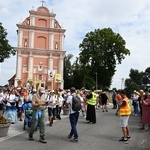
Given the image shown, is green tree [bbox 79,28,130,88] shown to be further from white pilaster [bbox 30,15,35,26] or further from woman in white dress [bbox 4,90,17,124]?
woman in white dress [bbox 4,90,17,124]

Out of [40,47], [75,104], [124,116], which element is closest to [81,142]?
[75,104]

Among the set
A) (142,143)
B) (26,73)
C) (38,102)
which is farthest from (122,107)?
(26,73)

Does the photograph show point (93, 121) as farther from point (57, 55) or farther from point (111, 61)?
point (57, 55)

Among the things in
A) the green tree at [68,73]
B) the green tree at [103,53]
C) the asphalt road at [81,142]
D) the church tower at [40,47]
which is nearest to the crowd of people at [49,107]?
the asphalt road at [81,142]

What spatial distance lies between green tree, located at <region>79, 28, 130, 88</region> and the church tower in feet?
33.6

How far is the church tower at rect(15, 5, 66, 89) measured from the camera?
5675 centimetres

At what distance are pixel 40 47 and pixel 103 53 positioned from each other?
17206 mm

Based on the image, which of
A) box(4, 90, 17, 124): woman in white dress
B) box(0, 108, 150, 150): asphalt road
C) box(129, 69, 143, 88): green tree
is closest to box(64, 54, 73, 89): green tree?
box(129, 69, 143, 88): green tree

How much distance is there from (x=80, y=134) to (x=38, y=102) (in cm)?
248

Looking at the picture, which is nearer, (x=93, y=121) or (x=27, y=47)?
(x=93, y=121)

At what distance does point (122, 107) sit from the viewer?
9000mm

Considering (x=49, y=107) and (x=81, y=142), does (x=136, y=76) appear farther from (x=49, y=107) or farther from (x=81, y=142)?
(x=81, y=142)

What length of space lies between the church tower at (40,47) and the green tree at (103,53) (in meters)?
10.2

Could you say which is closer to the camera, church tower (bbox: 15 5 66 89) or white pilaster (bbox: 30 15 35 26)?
church tower (bbox: 15 5 66 89)
